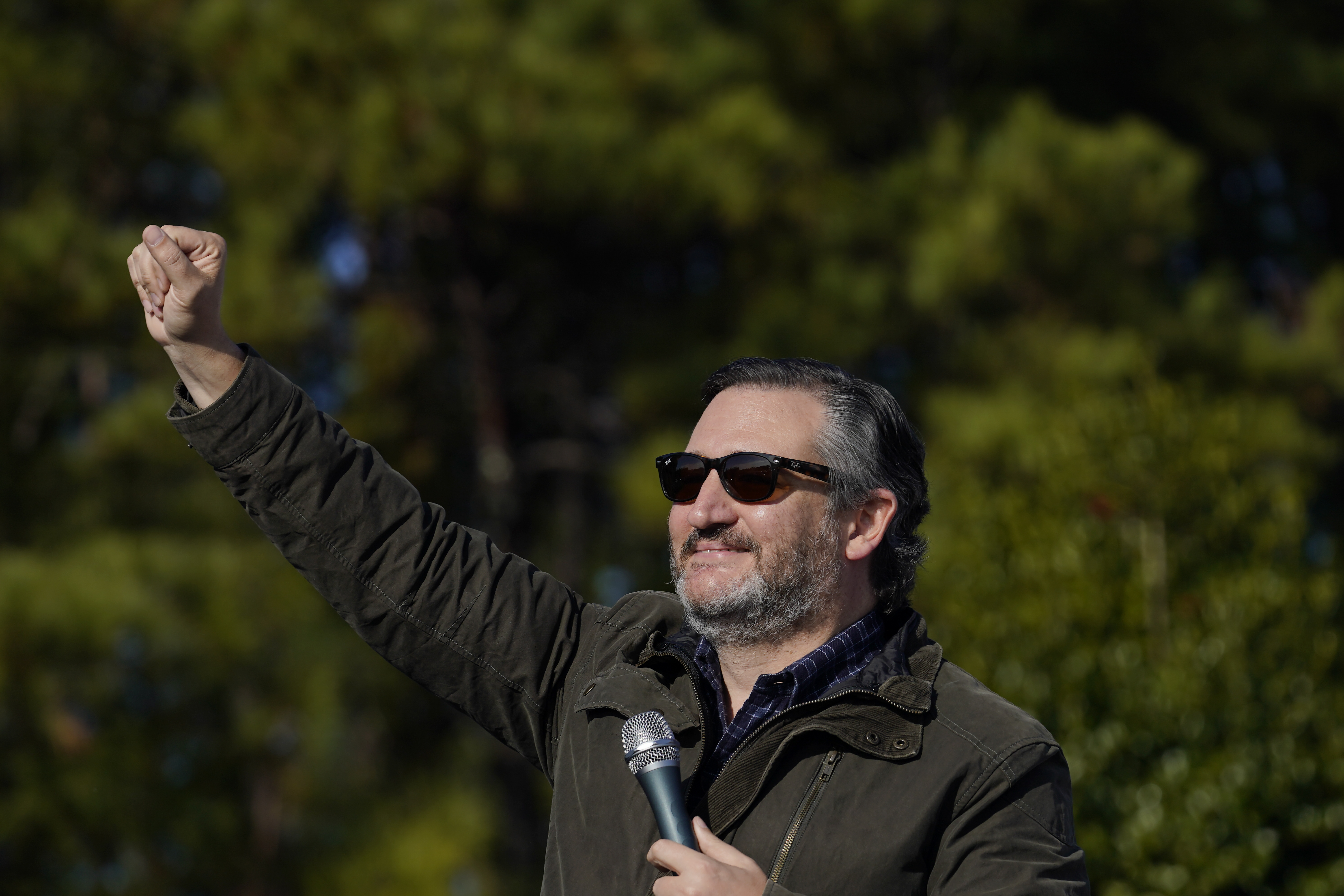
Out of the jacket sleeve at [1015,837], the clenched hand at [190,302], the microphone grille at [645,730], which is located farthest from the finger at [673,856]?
the clenched hand at [190,302]

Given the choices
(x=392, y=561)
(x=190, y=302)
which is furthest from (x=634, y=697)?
(x=190, y=302)

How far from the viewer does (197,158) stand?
26.4 ft

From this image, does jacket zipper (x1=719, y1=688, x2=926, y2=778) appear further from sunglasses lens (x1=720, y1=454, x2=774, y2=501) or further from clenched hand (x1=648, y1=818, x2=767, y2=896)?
sunglasses lens (x1=720, y1=454, x2=774, y2=501)

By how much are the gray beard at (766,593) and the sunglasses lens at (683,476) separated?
57 mm

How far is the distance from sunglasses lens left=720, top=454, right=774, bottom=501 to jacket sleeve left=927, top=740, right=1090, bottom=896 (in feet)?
1.42

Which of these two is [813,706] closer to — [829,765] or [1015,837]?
[829,765]

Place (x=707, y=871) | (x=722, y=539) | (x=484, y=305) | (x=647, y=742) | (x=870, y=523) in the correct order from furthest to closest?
(x=484, y=305), (x=870, y=523), (x=722, y=539), (x=647, y=742), (x=707, y=871)

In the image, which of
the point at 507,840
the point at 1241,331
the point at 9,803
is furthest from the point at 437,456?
the point at 1241,331

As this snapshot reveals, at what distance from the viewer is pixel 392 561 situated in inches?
71.8

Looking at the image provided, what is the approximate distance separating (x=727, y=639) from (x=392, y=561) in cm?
43

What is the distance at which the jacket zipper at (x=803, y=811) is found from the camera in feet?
5.16

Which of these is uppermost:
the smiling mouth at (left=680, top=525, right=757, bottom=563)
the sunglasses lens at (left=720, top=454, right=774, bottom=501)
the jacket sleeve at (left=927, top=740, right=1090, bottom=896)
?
the sunglasses lens at (left=720, top=454, right=774, bottom=501)

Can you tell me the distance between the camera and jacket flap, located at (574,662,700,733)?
1706mm

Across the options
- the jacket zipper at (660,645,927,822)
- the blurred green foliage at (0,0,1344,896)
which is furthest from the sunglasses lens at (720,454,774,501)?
the blurred green foliage at (0,0,1344,896)
